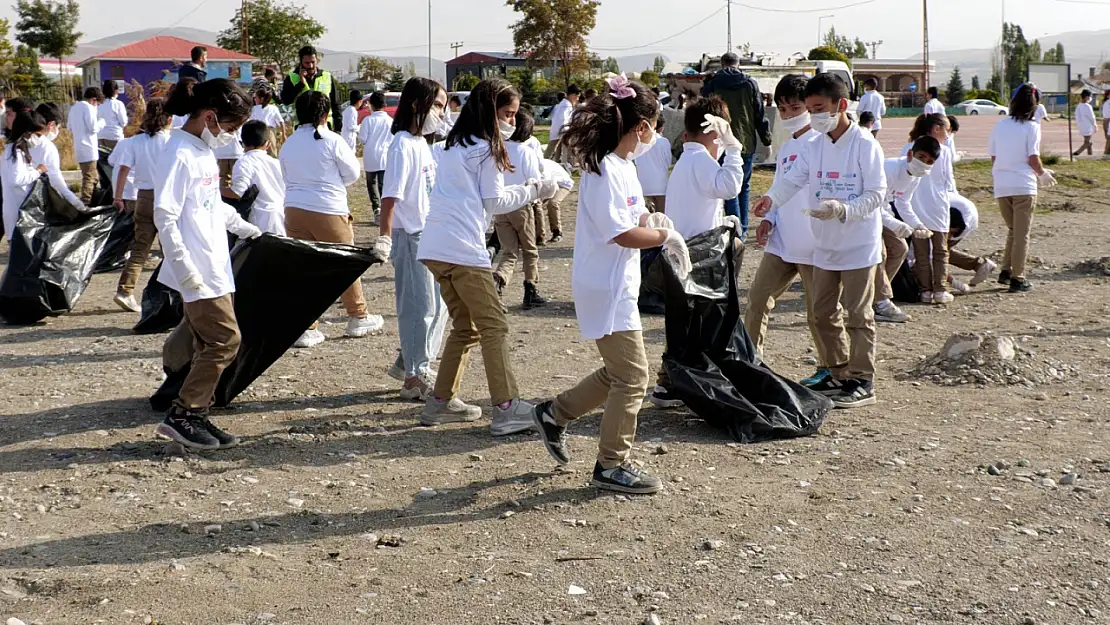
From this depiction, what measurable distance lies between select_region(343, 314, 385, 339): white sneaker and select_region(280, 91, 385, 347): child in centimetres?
66

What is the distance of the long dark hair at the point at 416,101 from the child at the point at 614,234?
1773 mm

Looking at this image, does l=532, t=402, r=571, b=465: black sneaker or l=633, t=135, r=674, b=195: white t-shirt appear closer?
l=532, t=402, r=571, b=465: black sneaker

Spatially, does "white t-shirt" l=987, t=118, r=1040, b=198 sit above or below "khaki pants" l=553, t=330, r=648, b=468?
above

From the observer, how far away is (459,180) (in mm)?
5418

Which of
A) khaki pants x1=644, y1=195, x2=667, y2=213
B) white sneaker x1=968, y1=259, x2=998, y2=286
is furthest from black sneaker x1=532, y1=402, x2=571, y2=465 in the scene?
white sneaker x1=968, y1=259, x2=998, y2=286

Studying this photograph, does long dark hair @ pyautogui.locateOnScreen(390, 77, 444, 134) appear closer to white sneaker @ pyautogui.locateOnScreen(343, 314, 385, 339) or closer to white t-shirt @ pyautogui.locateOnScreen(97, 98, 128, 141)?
white sneaker @ pyautogui.locateOnScreen(343, 314, 385, 339)

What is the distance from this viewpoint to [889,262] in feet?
28.8

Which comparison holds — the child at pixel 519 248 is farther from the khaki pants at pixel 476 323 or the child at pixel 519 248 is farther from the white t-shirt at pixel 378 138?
the khaki pants at pixel 476 323

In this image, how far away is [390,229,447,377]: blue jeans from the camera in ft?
20.5

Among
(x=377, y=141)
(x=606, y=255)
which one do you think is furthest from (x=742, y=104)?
(x=606, y=255)

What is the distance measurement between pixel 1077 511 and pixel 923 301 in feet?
16.4

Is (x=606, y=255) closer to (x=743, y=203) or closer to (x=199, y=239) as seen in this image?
(x=199, y=239)

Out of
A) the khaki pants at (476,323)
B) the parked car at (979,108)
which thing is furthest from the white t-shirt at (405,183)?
the parked car at (979,108)

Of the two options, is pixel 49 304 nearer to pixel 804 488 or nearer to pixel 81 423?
pixel 81 423
